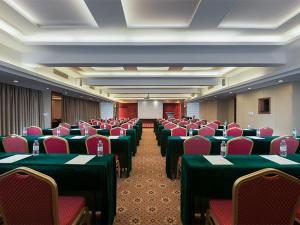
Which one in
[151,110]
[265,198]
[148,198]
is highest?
[151,110]

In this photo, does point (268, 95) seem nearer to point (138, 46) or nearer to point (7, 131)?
point (138, 46)

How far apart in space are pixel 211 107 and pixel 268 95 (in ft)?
31.5

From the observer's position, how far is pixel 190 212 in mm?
2795

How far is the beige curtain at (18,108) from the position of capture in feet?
29.2

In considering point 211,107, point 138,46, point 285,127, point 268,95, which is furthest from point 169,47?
point 211,107

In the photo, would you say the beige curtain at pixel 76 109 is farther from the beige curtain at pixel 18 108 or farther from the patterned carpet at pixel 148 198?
the patterned carpet at pixel 148 198

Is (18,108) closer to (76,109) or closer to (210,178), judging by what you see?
(76,109)

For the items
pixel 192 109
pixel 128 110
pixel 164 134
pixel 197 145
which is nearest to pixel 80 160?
pixel 197 145

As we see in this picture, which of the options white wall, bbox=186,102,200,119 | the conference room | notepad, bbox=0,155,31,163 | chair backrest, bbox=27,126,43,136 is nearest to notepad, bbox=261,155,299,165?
the conference room

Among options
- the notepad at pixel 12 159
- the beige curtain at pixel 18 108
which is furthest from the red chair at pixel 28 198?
the beige curtain at pixel 18 108

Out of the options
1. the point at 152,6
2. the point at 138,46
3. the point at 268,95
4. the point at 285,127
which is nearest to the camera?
the point at 152,6

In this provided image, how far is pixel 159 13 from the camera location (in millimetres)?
4590

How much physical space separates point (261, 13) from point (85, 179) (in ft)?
13.8

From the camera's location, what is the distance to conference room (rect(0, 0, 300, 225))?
199cm
